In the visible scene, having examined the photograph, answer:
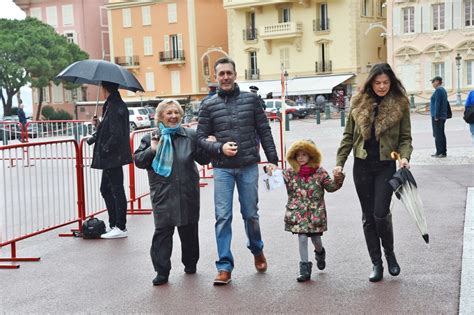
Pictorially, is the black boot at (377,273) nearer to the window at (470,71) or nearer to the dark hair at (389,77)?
the dark hair at (389,77)

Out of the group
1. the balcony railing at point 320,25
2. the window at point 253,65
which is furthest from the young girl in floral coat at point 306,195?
the window at point 253,65

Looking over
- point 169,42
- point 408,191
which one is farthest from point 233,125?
point 169,42

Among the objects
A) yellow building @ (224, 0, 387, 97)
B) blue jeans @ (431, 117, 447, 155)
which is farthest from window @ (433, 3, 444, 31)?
blue jeans @ (431, 117, 447, 155)

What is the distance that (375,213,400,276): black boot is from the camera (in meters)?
6.22

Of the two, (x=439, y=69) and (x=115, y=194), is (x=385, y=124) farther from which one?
(x=439, y=69)

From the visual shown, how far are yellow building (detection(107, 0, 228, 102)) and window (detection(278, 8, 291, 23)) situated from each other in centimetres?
623

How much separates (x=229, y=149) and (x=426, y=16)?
1849 inches

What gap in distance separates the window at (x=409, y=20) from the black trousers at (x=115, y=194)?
149 feet

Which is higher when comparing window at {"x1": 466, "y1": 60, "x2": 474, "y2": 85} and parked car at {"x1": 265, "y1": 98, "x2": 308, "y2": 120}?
window at {"x1": 466, "y1": 60, "x2": 474, "y2": 85}

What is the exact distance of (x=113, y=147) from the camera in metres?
8.53

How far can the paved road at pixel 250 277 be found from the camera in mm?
5785

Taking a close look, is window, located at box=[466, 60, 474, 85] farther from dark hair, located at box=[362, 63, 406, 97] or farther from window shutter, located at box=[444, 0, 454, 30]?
dark hair, located at box=[362, 63, 406, 97]

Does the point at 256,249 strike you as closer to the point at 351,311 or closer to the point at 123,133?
the point at 351,311

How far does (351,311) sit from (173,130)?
232cm
